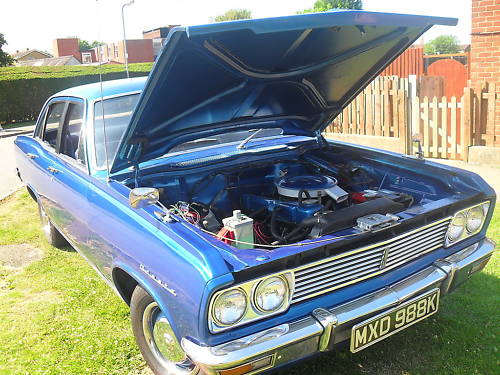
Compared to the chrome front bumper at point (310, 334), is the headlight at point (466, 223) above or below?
above

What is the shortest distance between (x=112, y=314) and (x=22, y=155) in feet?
8.05

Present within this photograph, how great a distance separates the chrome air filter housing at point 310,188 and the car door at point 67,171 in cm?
137

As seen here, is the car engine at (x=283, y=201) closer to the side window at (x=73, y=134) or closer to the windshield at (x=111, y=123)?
the windshield at (x=111, y=123)

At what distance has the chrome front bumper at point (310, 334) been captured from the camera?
2.16 meters

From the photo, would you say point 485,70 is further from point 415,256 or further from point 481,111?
point 415,256

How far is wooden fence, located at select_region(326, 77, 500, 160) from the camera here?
24.0 ft

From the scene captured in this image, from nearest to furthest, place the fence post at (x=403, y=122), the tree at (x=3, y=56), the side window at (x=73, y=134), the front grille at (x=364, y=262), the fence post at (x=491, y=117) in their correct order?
the front grille at (x=364, y=262) → the side window at (x=73, y=134) → the fence post at (x=491, y=117) → the fence post at (x=403, y=122) → the tree at (x=3, y=56)

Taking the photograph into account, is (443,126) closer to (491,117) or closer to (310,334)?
(491,117)

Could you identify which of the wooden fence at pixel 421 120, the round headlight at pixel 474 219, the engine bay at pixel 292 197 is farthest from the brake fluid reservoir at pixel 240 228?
the wooden fence at pixel 421 120

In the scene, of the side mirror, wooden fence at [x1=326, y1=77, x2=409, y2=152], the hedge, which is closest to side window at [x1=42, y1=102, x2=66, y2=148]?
the side mirror

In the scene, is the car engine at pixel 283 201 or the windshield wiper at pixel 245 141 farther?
the windshield wiper at pixel 245 141

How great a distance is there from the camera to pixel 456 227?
9.96 feet

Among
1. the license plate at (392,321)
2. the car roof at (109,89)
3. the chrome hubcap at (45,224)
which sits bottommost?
Result: the chrome hubcap at (45,224)

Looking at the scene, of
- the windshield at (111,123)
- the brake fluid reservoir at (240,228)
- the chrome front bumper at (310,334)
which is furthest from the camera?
the windshield at (111,123)
